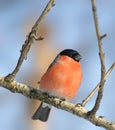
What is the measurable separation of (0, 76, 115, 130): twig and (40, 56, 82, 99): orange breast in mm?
708

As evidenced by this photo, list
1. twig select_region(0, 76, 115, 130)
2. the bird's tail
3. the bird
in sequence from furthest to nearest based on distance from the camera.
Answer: the bird's tail, the bird, twig select_region(0, 76, 115, 130)

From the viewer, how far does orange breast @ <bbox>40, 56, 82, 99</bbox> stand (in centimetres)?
350

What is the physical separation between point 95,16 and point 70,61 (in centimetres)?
169

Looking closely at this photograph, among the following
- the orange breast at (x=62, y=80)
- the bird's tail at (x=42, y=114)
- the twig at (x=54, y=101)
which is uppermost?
the twig at (x=54, y=101)

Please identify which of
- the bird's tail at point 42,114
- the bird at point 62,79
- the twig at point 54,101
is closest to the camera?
the twig at point 54,101

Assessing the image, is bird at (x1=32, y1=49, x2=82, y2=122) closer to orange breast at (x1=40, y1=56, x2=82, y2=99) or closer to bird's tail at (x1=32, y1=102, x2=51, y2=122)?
orange breast at (x1=40, y1=56, x2=82, y2=99)

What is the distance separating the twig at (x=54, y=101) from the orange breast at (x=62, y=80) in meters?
0.71

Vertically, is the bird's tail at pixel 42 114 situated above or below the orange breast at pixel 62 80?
below

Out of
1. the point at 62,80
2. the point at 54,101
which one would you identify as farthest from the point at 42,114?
the point at 54,101

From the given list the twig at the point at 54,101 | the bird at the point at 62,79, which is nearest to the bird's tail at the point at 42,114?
the bird at the point at 62,79

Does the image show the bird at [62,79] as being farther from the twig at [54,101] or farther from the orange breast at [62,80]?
the twig at [54,101]

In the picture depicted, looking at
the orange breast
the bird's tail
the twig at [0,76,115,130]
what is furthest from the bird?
the twig at [0,76,115,130]

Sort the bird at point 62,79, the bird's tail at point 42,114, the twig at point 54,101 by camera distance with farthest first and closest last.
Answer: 1. the bird's tail at point 42,114
2. the bird at point 62,79
3. the twig at point 54,101

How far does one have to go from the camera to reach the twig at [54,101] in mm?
2438
